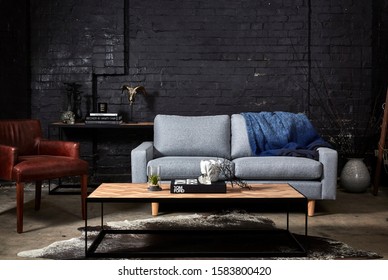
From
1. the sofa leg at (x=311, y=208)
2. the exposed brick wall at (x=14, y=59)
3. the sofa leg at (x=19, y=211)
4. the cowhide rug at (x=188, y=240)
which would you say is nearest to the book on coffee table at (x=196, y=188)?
the cowhide rug at (x=188, y=240)

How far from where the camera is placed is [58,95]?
620cm

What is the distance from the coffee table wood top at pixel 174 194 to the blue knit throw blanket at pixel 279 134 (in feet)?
4.47

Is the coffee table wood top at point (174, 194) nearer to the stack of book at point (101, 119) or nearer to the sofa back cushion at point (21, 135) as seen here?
the sofa back cushion at point (21, 135)

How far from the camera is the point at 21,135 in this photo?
483 cm

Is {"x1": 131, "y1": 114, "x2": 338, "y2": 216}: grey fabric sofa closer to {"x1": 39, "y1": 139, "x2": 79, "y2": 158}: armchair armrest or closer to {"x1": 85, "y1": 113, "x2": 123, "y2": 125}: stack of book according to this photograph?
A: {"x1": 39, "y1": 139, "x2": 79, "y2": 158}: armchair armrest

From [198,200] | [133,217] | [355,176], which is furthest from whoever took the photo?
[355,176]

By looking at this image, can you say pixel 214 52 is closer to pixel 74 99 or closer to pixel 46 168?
pixel 74 99

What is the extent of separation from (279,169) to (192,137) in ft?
3.39

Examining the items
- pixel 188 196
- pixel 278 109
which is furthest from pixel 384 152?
pixel 188 196

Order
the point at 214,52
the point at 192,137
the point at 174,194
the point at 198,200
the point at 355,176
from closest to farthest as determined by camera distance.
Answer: the point at 198,200 < the point at 174,194 < the point at 192,137 < the point at 355,176 < the point at 214,52

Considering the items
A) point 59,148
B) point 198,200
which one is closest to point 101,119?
point 59,148

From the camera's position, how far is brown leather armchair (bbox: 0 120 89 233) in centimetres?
406

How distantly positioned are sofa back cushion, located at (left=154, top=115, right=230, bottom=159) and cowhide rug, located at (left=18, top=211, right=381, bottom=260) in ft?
2.66
